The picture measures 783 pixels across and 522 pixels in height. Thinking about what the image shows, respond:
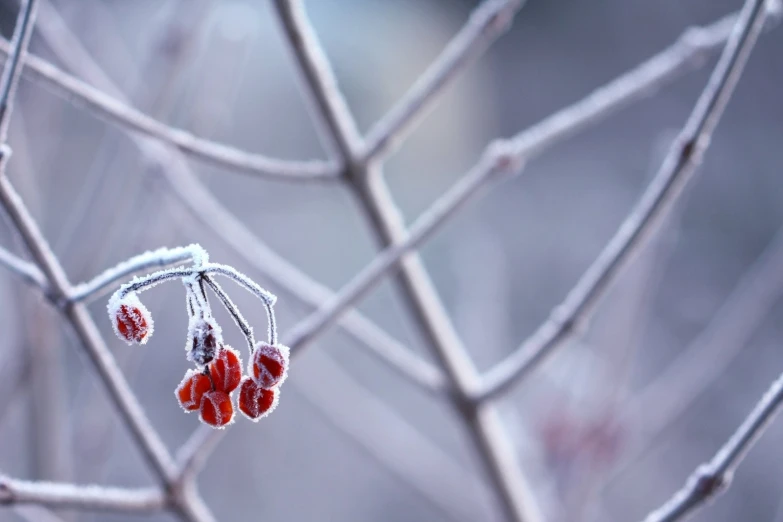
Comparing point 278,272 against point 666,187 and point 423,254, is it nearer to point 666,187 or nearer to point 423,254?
point 666,187

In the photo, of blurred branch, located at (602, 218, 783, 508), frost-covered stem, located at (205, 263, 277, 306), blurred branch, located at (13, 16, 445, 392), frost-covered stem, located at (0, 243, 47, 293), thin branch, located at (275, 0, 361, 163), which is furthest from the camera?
blurred branch, located at (602, 218, 783, 508)

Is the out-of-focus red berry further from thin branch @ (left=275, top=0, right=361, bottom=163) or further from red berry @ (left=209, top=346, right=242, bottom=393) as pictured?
thin branch @ (left=275, top=0, right=361, bottom=163)

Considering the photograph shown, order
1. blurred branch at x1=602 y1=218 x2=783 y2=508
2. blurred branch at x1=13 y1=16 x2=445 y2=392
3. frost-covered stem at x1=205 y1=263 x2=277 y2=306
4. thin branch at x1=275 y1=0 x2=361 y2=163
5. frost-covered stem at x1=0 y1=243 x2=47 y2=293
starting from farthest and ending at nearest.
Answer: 1. blurred branch at x1=602 y1=218 x2=783 y2=508
2. blurred branch at x1=13 y1=16 x2=445 y2=392
3. thin branch at x1=275 y1=0 x2=361 y2=163
4. frost-covered stem at x1=0 y1=243 x2=47 y2=293
5. frost-covered stem at x1=205 y1=263 x2=277 y2=306

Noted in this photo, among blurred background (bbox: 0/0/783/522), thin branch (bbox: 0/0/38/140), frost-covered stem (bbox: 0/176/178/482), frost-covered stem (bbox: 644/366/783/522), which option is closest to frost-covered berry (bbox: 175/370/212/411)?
frost-covered stem (bbox: 0/176/178/482)

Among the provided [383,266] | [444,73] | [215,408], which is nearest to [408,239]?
[383,266]

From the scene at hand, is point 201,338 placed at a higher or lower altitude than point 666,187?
lower

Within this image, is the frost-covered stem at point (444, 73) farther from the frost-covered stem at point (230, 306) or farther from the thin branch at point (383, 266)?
the frost-covered stem at point (230, 306)
